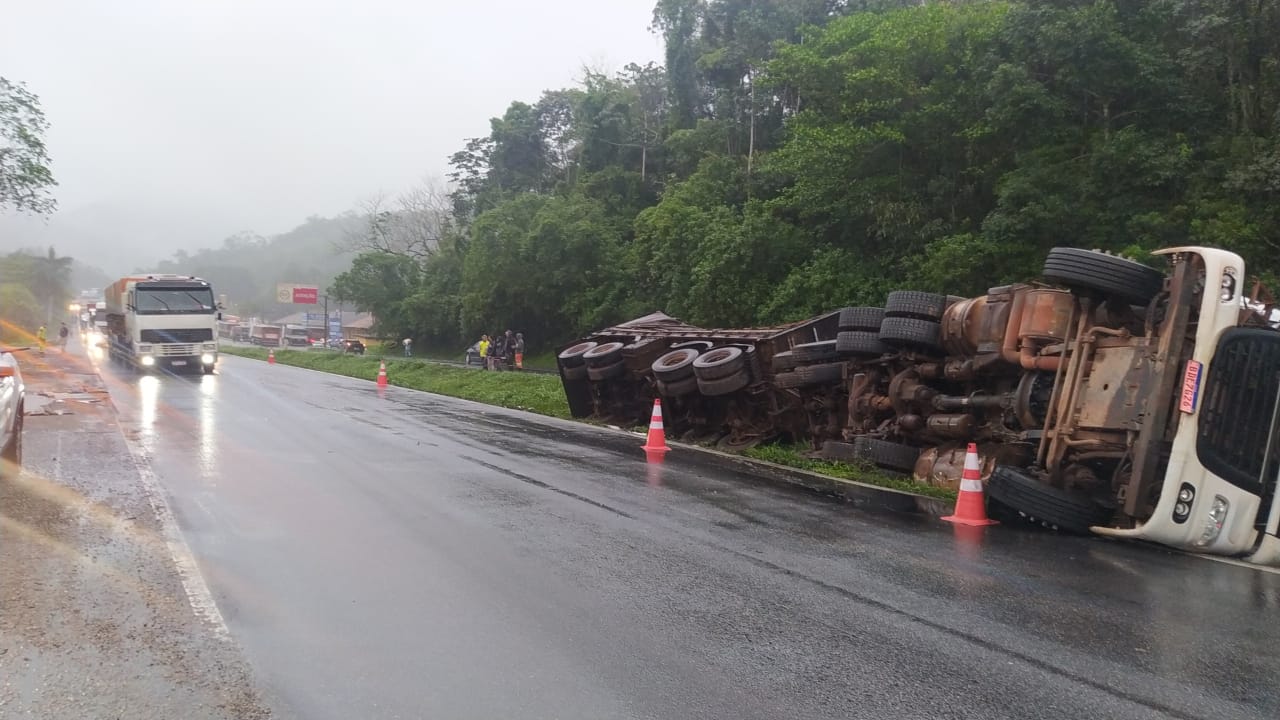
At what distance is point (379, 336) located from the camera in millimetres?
75312

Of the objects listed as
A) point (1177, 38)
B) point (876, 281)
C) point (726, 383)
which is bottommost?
point (726, 383)

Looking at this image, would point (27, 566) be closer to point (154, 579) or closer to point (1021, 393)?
point (154, 579)

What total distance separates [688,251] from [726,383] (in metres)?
24.6

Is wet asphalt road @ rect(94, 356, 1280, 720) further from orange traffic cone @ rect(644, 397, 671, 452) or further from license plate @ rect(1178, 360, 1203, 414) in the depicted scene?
orange traffic cone @ rect(644, 397, 671, 452)

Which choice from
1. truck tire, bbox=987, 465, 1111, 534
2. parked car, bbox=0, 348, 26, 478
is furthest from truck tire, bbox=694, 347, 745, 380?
Result: parked car, bbox=0, 348, 26, 478

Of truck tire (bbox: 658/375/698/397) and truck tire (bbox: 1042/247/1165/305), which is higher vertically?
truck tire (bbox: 1042/247/1165/305)

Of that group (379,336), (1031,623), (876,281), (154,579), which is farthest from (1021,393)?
(379,336)

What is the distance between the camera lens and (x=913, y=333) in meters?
10.0

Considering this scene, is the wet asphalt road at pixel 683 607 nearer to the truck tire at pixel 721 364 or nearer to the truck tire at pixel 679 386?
the truck tire at pixel 721 364

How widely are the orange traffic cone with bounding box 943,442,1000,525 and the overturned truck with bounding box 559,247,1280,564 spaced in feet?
0.52

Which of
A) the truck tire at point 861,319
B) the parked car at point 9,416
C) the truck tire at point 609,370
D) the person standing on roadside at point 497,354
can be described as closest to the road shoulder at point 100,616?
the parked car at point 9,416

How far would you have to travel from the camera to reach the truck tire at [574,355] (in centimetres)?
1723

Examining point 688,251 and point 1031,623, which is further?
point 688,251

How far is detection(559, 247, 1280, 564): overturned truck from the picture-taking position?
681 cm
